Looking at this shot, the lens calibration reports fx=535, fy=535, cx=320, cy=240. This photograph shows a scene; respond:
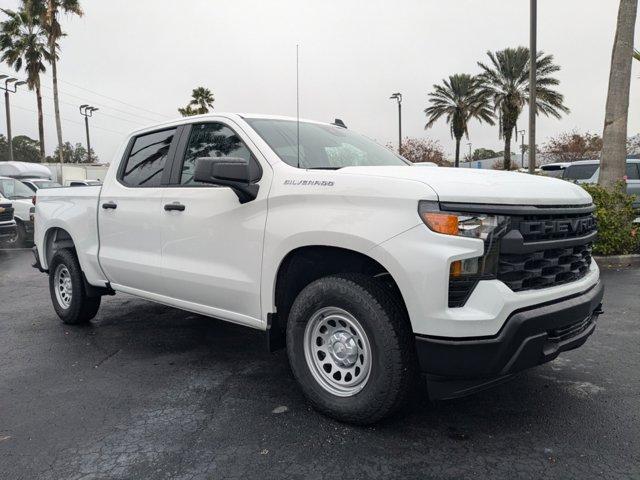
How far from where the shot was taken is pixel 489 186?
2.81 meters

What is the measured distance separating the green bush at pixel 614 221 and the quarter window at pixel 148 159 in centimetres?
722

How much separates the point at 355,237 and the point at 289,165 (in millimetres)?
837

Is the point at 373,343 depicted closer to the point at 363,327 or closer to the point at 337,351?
the point at 363,327

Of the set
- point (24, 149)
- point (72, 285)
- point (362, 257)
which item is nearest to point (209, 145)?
point (362, 257)

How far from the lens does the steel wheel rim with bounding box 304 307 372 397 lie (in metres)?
3.05

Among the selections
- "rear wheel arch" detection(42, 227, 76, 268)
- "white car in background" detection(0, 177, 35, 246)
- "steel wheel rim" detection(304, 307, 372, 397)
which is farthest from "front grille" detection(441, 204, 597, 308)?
"white car in background" detection(0, 177, 35, 246)

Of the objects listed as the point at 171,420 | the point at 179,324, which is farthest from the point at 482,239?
the point at 179,324

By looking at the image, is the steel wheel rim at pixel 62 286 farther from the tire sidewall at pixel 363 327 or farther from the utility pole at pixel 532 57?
the utility pole at pixel 532 57

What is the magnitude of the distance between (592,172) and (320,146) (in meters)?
12.7

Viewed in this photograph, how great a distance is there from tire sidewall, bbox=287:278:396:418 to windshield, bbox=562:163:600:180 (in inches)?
515

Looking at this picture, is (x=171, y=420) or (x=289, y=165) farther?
(x=289, y=165)

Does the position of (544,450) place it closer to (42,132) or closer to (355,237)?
(355,237)

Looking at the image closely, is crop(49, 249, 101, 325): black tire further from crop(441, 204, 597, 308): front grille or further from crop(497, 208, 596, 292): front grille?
crop(497, 208, 596, 292): front grille

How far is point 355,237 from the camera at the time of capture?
2.92m
